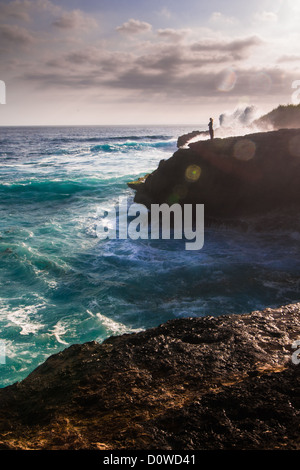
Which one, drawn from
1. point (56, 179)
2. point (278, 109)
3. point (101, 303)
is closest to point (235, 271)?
point (101, 303)

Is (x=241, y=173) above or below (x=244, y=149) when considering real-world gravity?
below

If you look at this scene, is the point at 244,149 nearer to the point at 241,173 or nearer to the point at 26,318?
the point at 241,173

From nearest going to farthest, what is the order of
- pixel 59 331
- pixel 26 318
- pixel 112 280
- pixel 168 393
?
pixel 168 393 < pixel 59 331 < pixel 26 318 < pixel 112 280

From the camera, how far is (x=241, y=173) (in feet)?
40.6

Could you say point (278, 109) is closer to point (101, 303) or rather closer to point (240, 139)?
point (240, 139)

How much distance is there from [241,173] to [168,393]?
11110 mm

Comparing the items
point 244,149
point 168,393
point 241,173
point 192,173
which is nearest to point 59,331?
point 168,393

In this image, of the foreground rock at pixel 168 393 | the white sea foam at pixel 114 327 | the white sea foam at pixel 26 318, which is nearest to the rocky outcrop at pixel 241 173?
the white sea foam at pixel 114 327

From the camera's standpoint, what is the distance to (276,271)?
8.71 metres

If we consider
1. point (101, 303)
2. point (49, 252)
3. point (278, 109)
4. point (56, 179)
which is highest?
point (278, 109)
